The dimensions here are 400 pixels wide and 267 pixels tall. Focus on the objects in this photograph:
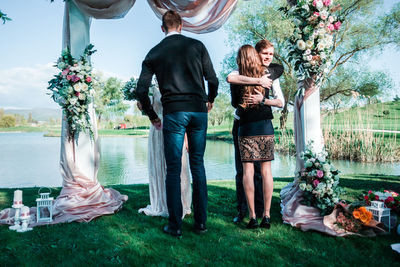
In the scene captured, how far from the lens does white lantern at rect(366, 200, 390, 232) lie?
2.75 meters

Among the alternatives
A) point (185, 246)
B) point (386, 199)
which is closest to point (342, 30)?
point (386, 199)

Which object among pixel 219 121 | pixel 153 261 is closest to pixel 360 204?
pixel 153 261

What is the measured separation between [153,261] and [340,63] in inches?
639

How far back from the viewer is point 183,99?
2.51 meters

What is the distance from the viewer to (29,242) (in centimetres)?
253

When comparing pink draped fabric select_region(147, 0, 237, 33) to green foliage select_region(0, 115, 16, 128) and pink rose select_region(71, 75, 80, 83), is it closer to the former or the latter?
pink rose select_region(71, 75, 80, 83)

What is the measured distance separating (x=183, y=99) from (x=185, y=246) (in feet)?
3.83

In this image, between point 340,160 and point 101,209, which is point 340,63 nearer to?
point 340,160

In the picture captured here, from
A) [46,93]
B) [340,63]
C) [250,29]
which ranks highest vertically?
[250,29]

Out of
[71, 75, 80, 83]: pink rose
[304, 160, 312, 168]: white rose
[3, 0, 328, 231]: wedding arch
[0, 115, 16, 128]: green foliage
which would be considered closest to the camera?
[304, 160, 312, 168]: white rose

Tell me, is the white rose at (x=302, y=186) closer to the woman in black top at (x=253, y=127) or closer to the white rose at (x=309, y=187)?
the white rose at (x=309, y=187)

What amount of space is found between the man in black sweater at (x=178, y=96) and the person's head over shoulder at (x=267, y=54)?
49 centimetres

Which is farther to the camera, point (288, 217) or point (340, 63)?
point (340, 63)

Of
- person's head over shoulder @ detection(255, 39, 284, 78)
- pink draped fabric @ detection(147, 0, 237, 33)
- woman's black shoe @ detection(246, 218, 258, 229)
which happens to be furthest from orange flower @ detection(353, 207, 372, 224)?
pink draped fabric @ detection(147, 0, 237, 33)
